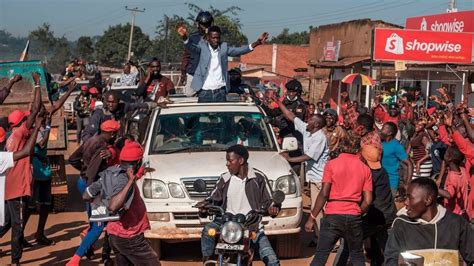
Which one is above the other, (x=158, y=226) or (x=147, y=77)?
(x=147, y=77)

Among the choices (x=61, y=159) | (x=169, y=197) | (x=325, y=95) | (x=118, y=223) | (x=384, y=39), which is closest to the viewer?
(x=118, y=223)

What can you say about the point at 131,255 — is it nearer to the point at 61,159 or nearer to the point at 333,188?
the point at 333,188

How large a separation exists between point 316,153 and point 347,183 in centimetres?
218

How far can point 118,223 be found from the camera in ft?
21.0

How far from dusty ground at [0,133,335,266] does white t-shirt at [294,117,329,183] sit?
1.04 meters

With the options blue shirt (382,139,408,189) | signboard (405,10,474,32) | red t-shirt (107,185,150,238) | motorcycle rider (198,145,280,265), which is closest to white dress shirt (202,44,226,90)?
blue shirt (382,139,408,189)

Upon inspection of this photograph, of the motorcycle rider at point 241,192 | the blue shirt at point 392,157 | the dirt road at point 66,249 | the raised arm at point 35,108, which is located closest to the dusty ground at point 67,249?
the dirt road at point 66,249

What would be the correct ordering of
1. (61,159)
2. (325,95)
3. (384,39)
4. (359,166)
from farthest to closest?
(325,95), (384,39), (61,159), (359,166)

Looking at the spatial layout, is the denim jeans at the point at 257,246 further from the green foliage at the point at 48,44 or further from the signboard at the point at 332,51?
the green foliage at the point at 48,44

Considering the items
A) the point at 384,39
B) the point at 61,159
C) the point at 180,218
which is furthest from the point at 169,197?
the point at 384,39

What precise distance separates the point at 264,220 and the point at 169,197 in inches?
43.3

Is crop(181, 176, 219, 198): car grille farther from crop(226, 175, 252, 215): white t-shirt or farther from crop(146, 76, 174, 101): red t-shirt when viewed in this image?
crop(146, 76, 174, 101): red t-shirt

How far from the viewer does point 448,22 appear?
30.2m

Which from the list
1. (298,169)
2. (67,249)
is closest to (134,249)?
(67,249)
